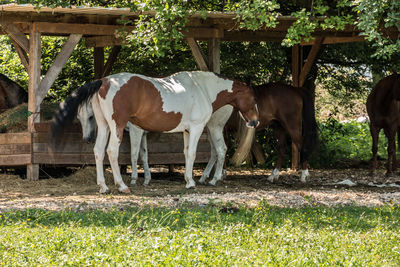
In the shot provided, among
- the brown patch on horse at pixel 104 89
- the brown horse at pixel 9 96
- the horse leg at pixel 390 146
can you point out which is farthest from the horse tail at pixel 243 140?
the brown horse at pixel 9 96

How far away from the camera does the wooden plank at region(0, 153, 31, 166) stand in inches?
412

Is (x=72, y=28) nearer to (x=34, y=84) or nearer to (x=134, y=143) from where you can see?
(x=34, y=84)

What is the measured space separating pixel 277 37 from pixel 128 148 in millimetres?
4057

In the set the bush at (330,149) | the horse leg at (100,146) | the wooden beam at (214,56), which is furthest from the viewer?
the bush at (330,149)

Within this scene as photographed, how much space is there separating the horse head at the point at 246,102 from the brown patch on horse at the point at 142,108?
1.24 meters

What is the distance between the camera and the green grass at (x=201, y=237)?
15.7 feet

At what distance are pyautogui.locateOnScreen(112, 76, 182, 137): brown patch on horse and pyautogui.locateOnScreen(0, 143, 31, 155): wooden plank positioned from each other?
7.22ft

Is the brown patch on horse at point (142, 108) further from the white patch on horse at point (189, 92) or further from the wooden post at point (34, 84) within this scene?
the wooden post at point (34, 84)

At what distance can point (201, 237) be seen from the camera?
5.51 m

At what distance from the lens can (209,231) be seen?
574cm

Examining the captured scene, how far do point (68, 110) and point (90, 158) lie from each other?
2311mm

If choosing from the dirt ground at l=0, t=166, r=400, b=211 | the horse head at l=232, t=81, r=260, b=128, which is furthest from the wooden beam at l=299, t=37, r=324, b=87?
the horse head at l=232, t=81, r=260, b=128

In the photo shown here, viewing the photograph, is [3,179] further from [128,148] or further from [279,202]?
[279,202]

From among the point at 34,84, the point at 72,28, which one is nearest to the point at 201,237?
the point at 34,84
